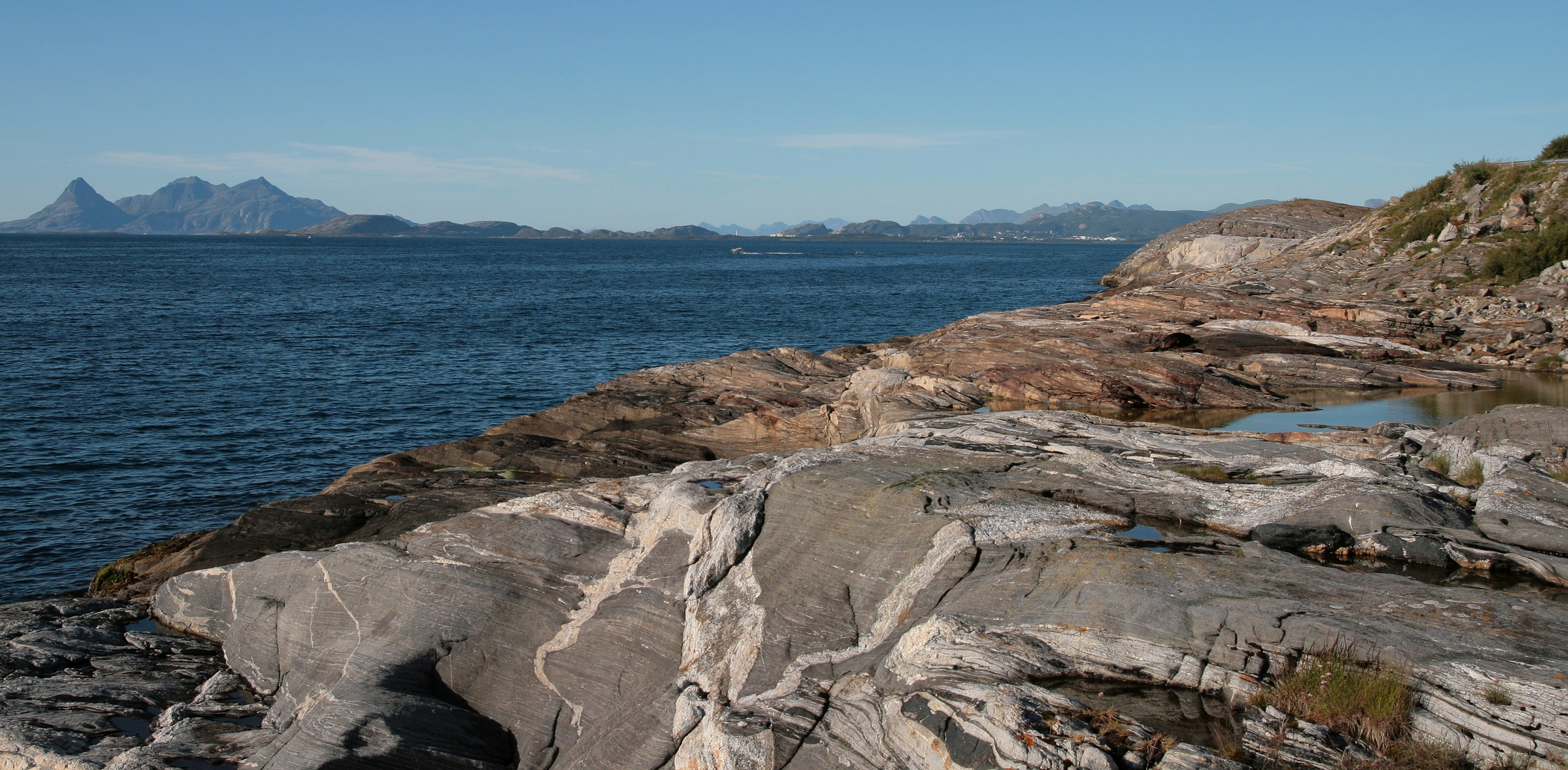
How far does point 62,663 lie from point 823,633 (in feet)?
36.2

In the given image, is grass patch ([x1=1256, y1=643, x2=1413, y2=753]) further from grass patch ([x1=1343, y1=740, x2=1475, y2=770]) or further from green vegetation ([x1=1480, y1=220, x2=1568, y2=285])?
green vegetation ([x1=1480, y1=220, x2=1568, y2=285])

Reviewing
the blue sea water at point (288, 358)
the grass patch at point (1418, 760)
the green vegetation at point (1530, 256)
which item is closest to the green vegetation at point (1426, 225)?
the green vegetation at point (1530, 256)

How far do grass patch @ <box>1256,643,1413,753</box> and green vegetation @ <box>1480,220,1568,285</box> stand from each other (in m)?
34.6

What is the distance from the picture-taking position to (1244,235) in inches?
2822

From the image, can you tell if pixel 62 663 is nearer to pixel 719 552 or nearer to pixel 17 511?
pixel 719 552

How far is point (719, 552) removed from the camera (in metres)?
12.4

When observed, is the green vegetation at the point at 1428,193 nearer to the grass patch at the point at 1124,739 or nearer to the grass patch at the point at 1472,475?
the grass patch at the point at 1472,475

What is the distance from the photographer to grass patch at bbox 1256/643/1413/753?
7.37 meters

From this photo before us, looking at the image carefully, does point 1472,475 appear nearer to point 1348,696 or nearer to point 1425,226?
point 1348,696

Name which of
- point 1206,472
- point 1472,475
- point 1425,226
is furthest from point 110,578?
point 1425,226

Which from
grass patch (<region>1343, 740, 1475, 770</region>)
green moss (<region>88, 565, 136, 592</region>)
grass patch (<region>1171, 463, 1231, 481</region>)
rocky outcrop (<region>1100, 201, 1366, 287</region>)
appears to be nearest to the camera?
grass patch (<region>1343, 740, 1475, 770</region>)

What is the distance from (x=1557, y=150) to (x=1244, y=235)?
2793 centimetres

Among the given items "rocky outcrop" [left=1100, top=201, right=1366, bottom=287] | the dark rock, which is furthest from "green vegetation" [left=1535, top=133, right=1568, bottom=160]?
the dark rock

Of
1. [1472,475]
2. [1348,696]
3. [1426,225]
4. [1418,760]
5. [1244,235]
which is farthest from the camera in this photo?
[1244,235]
